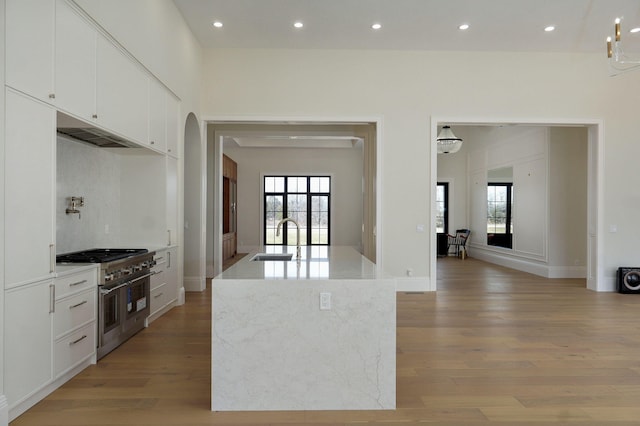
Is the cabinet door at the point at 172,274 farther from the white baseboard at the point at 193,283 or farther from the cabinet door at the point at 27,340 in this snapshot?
the cabinet door at the point at 27,340

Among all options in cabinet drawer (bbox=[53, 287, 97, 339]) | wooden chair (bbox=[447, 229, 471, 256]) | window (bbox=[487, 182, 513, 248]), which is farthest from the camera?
wooden chair (bbox=[447, 229, 471, 256])

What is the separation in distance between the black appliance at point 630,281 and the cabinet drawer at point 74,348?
7081mm

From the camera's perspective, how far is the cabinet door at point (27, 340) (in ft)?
7.58

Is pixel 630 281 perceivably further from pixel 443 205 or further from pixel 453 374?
pixel 443 205

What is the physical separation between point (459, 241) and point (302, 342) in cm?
1003

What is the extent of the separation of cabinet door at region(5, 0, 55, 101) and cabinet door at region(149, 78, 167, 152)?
1.69 m

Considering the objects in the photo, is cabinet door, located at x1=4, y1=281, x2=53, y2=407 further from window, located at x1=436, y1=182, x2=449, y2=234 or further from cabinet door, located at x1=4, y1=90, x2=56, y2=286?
window, located at x1=436, y1=182, x2=449, y2=234

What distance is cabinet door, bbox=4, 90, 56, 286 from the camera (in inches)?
91.7

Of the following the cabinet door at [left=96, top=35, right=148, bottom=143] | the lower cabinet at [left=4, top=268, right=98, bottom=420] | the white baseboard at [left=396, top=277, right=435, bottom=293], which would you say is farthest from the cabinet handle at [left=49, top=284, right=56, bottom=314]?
the white baseboard at [left=396, top=277, right=435, bottom=293]

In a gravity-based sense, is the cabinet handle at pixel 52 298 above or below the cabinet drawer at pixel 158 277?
above

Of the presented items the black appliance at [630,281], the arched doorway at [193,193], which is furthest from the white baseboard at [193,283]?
the black appliance at [630,281]

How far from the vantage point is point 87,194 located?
159 inches

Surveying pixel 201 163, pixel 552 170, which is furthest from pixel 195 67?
pixel 552 170

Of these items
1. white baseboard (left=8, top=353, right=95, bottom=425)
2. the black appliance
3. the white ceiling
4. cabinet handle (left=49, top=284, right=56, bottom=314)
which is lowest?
white baseboard (left=8, top=353, right=95, bottom=425)
